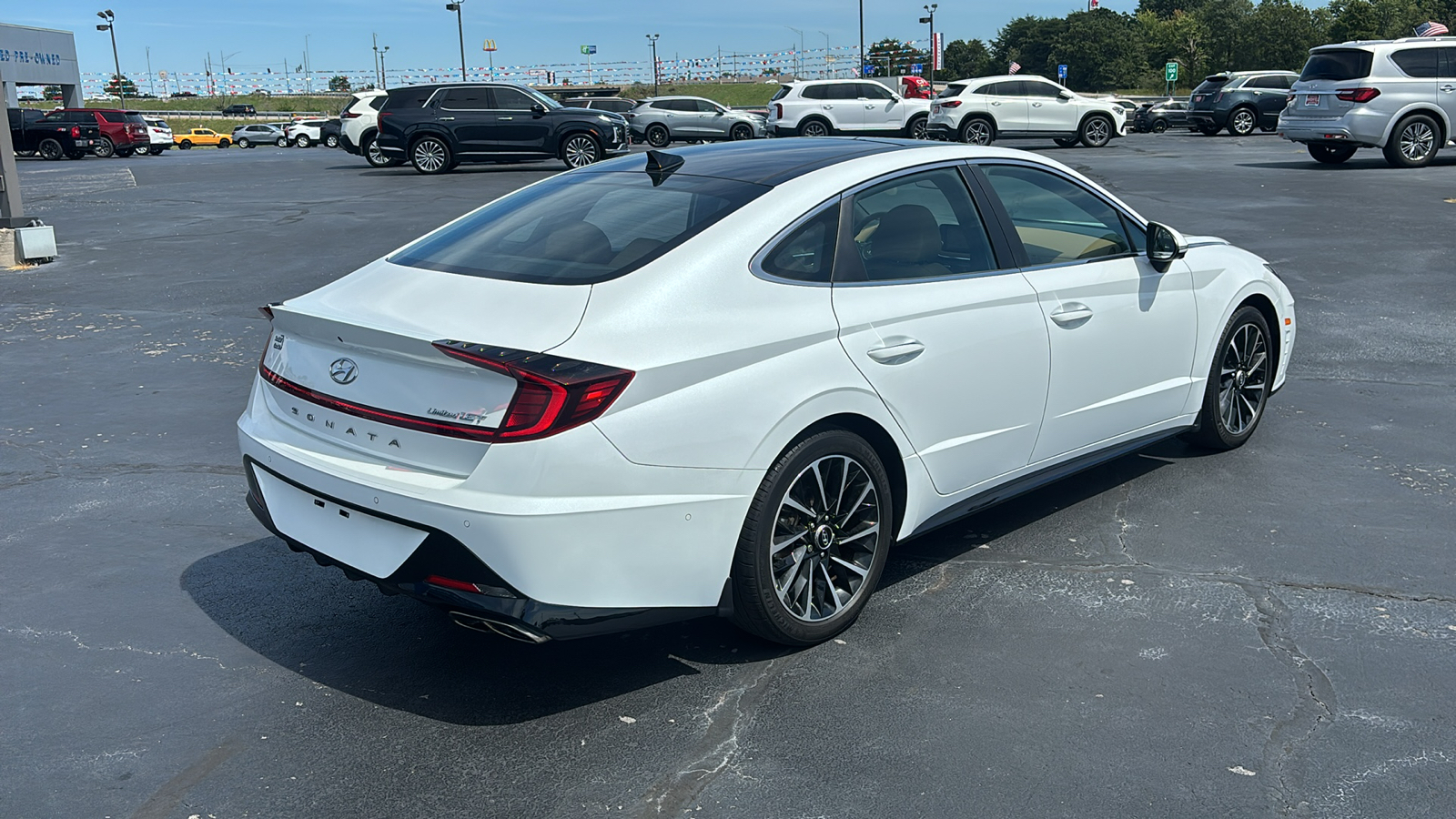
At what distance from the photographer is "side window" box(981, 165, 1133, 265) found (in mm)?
4691

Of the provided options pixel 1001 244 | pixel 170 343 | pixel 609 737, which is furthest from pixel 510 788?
pixel 170 343

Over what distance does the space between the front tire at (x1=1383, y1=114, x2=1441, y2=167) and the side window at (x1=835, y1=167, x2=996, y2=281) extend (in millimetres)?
18528

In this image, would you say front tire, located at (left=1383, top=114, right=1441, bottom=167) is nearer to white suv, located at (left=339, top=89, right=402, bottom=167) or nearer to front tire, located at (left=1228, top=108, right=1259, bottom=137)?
front tire, located at (left=1228, top=108, right=1259, bottom=137)

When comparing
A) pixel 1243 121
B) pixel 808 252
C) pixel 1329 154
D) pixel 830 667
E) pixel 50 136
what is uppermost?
pixel 50 136

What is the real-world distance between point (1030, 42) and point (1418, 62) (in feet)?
346

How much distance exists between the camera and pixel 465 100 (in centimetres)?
2434

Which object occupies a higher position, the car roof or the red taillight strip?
the car roof

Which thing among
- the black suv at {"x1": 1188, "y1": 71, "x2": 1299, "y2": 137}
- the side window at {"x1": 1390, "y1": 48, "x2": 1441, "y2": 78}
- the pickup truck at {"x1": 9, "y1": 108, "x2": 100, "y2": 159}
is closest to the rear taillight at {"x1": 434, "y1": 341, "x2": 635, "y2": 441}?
the side window at {"x1": 1390, "y1": 48, "x2": 1441, "y2": 78}

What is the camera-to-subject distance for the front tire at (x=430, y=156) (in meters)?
24.4

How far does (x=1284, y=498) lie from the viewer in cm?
525

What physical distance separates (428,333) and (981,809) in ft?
6.41

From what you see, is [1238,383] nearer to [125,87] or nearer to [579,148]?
[579,148]

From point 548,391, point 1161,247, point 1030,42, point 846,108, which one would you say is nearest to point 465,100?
point 846,108

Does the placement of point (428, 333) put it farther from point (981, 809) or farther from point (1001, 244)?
point (1001, 244)
